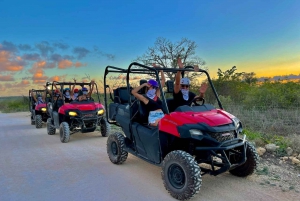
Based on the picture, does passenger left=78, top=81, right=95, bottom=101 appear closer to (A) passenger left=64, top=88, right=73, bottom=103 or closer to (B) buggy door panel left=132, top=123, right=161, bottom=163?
(A) passenger left=64, top=88, right=73, bottom=103

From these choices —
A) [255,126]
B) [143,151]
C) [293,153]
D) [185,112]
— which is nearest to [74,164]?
[143,151]

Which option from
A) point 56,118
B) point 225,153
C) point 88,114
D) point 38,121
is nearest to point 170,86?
point 225,153

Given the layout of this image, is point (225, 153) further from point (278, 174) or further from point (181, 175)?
point (278, 174)

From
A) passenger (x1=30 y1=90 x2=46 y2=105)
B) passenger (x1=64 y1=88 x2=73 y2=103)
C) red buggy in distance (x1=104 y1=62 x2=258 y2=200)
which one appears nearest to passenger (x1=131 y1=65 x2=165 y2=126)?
Result: red buggy in distance (x1=104 y1=62 x2=258 y2=200)

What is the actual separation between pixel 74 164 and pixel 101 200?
2127 mm

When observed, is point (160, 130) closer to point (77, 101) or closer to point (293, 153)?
point (293, 153)

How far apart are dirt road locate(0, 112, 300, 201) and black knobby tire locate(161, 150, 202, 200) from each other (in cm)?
22

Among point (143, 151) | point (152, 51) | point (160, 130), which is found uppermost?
point (152, 51)

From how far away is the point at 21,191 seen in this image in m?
4.20

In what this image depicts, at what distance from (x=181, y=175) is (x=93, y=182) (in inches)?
64.9

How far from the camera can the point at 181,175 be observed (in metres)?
3.67

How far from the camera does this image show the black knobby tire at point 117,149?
5293mm

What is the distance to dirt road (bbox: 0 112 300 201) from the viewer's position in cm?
384

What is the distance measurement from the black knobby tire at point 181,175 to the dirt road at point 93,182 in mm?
217
